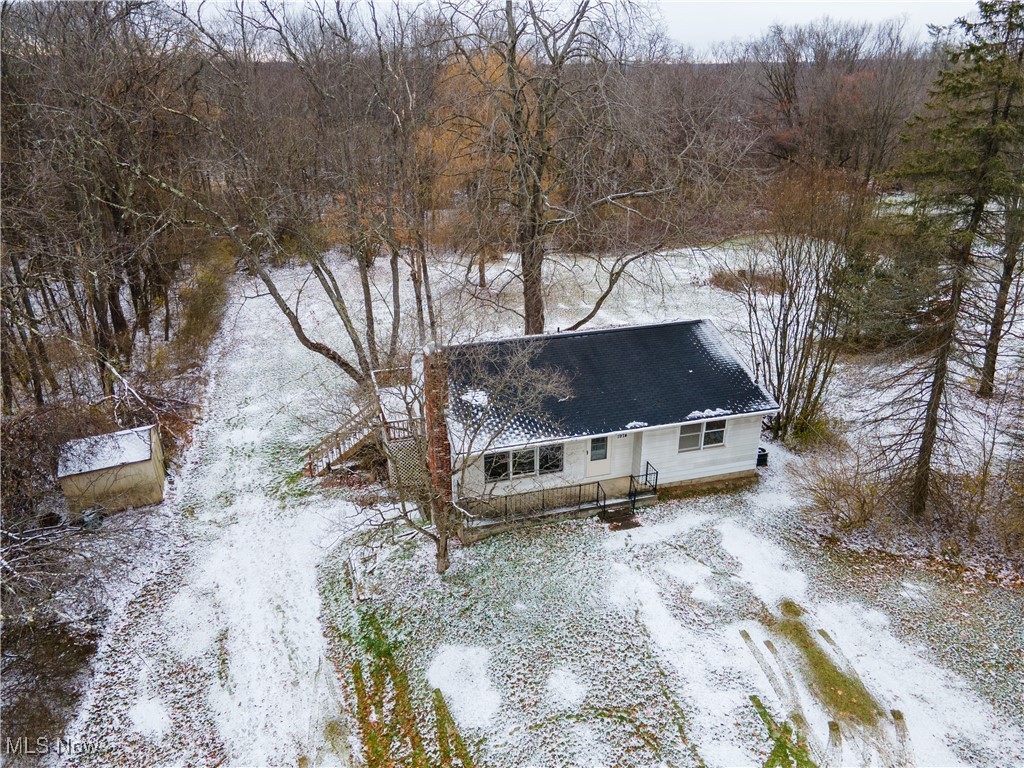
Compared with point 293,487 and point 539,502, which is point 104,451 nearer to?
point 293,487

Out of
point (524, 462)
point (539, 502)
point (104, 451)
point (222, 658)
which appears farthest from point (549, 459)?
point (104, 451)

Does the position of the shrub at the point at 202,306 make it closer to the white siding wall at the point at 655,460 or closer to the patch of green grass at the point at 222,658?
the patch of green grass at the point at 222,658

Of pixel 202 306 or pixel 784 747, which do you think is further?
pixel 202 306

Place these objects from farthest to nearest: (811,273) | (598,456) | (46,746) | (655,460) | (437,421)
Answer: (811,273), (655,460), (598,456), (437,421), (46,746)

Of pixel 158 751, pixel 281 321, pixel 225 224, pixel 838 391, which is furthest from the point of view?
pixel 281 321

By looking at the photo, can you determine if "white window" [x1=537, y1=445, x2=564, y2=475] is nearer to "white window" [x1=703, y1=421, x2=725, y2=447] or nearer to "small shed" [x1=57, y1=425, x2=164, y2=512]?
"white window" [x1=703, y1=421, x2=725, y2=447]

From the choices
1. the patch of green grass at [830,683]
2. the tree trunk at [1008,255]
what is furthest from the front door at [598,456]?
the tree trunk at [1008,255]

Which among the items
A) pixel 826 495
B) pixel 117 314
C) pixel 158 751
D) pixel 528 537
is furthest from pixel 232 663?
pixel 117 314

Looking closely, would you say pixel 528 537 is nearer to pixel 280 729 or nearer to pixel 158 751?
pixel 280 729
